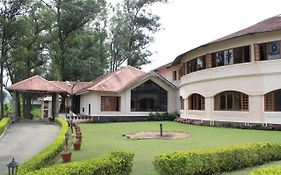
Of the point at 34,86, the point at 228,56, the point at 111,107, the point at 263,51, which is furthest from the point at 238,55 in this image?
the point at 34,86

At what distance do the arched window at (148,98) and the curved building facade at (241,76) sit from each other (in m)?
6.45

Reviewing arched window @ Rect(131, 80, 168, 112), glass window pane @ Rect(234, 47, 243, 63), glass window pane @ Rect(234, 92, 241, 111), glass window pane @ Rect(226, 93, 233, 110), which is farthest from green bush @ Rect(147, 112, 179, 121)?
glass window pane @ Rect(234, 47, 243, 63)


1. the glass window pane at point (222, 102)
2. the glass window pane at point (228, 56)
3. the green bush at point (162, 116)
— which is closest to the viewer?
the glass window pane at point (228, 56)

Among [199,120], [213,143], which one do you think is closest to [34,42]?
[199,120]

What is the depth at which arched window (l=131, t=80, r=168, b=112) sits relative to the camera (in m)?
30.9

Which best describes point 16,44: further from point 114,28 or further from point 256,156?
point 256,156

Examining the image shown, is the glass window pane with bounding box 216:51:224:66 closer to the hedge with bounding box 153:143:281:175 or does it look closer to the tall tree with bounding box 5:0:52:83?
the hedge with bounding box 153:143:281:175

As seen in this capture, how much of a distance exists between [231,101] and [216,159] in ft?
47.4

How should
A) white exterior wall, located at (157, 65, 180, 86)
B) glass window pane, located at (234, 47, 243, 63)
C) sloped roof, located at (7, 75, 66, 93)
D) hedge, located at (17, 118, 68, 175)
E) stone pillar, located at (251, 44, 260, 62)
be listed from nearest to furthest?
1. hedge, located at (17, 118, 68, 175)
2. stone pillar, located at (251, 44, 260, 62)
3. glass window pane, located at (234, 47, 243, 63)
4. sloped roof, located at (7, 75, 66, 93)
5. white exterior wall, located at (157, 65, 180, 86)

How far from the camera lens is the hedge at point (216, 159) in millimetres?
7721

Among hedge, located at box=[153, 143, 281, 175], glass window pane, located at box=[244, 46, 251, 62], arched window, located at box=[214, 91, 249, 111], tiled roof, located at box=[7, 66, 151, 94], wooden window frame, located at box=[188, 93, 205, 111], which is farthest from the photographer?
tiled roof, located at box=[7, 66, 151, 94]

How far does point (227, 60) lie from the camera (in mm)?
22328

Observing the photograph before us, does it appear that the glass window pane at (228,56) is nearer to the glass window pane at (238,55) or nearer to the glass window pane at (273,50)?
the glass window pane at (238,55)

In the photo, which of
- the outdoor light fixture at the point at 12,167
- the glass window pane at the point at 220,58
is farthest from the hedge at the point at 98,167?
the glass window pane at the point at 220,58
